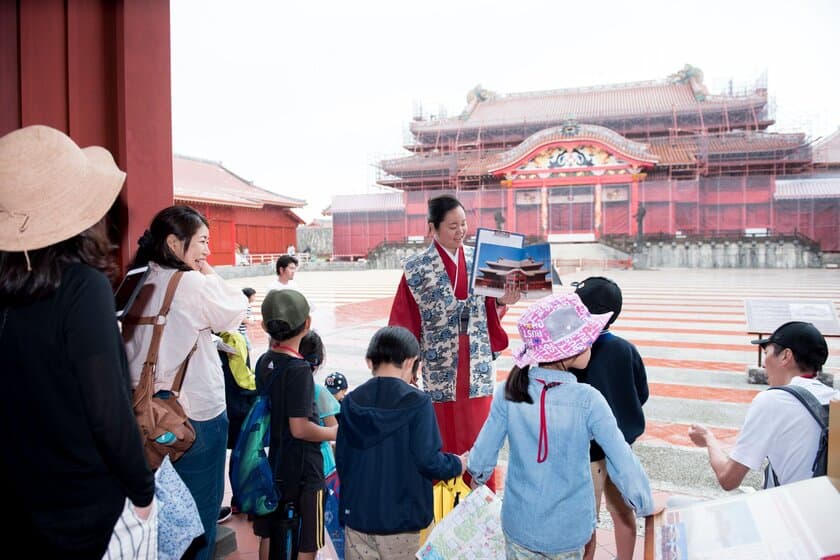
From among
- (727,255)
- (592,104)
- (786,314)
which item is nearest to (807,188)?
(727,255)

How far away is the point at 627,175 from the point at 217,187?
17653 millimetres

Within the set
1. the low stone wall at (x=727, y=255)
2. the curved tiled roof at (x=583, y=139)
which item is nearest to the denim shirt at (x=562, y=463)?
the low stone wall at (x=727, y=255)

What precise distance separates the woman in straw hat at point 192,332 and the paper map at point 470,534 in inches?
27.6

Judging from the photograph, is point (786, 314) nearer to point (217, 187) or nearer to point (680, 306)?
point (680, 306)

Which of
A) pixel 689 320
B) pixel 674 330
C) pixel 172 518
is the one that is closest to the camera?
pixel 172 518

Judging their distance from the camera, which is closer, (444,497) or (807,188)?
(444,497)

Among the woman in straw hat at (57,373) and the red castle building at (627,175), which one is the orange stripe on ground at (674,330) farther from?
the red castle building at (627,175)

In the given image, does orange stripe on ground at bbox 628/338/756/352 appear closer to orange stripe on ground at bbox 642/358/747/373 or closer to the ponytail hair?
orange stripe on ground at bbox 642/358/747/373

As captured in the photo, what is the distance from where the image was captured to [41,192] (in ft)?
3.88

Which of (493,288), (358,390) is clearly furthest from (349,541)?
(493,288)

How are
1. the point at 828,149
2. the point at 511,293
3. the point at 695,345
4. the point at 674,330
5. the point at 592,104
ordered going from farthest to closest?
the point at 592,104 → the point at 828,149 → the point at 674,330 → the point at 695,345 → the point at 511,293

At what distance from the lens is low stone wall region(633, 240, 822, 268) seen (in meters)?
21.6

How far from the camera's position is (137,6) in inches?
96.8

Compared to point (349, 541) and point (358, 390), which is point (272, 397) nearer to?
point (358, 390)
